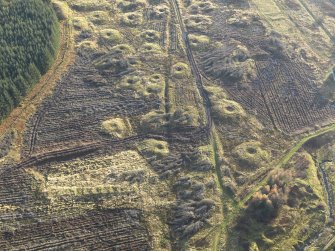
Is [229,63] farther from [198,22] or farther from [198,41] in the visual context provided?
[198,22]

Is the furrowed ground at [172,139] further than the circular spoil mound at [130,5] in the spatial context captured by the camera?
No

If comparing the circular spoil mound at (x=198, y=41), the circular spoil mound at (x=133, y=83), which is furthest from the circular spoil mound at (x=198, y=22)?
the circular spoil mound at (x=133, y=83)

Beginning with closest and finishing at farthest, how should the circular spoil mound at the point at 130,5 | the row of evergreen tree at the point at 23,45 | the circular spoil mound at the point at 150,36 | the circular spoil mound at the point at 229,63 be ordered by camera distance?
the row of evergreen tree at the point at 23,45
the circular spoil mound at the point at 229,63
the circular spoil mound at the point at 150,36
the circular spoil mound at the point at 130,5

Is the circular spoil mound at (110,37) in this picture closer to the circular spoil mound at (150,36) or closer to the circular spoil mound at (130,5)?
the circular spoil mound at (150,36)

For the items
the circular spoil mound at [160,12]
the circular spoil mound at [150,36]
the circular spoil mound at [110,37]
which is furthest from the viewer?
the circular spoil mound at [160,12]

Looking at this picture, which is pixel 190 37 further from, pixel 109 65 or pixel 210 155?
pixel 210 155

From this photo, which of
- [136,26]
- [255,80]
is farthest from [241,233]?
[136,26]

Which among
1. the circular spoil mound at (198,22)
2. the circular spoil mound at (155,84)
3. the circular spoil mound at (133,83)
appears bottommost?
the circular spoil mound at (155,84)
